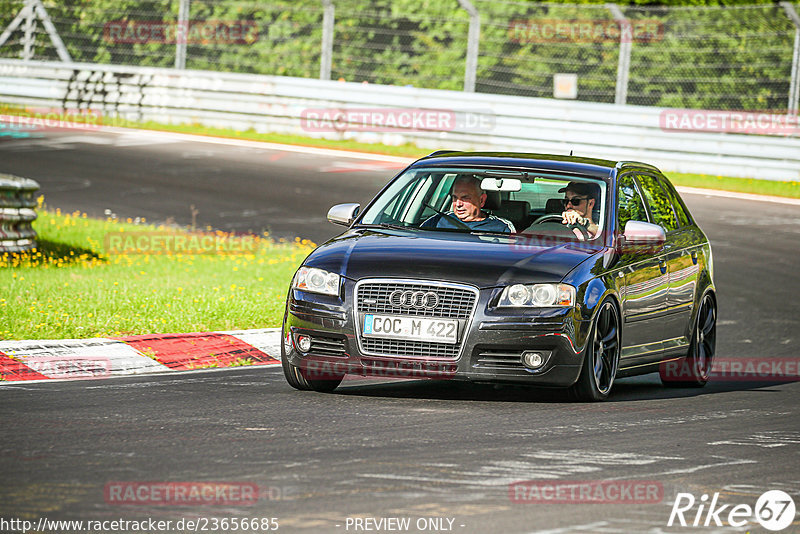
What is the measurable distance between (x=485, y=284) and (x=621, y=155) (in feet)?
52.2

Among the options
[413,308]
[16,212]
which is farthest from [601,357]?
[16,212]

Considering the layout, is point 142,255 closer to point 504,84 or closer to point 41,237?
point 41,237

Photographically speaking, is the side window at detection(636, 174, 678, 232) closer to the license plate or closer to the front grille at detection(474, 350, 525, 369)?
the front grille at detection(474, 350, 525, 369)

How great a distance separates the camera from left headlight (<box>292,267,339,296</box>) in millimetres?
8656

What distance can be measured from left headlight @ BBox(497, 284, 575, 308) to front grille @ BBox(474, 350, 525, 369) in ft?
0.90

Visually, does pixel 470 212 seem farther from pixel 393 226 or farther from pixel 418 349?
pixel 418 349

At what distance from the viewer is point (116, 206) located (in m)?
19.6

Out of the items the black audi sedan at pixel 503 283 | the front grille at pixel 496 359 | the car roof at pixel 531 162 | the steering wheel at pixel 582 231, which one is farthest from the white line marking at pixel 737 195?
the front grille at pixel 496 359

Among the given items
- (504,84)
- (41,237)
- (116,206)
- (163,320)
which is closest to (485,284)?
(163,320)

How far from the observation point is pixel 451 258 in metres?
8.66

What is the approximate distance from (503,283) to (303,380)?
1486 mm

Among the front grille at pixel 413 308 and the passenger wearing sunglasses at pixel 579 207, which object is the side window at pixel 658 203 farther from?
the front grille at pixel 413 308

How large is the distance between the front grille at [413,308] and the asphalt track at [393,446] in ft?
1.84

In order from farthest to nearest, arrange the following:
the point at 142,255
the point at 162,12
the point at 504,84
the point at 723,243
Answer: the point at 162,12 → the point at 504,84 → the point at 723,243 → the point at 142,255
